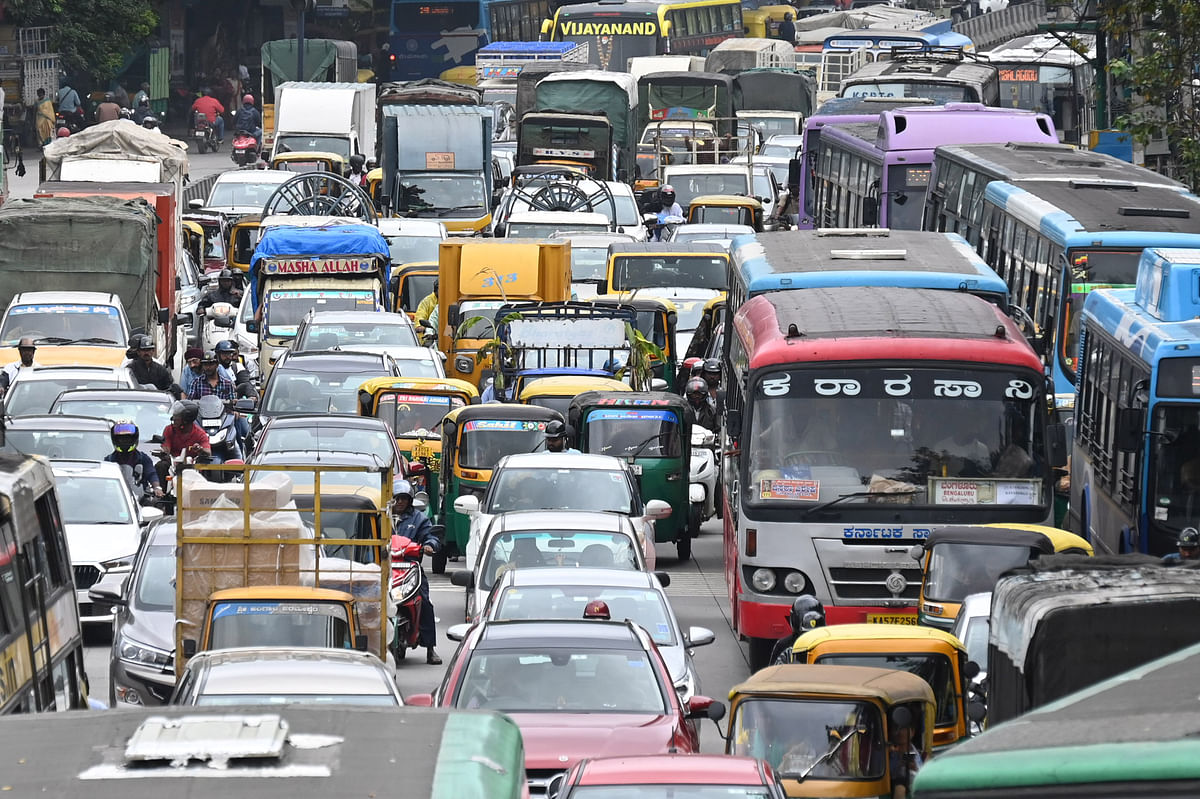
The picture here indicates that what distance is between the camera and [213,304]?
31484mm

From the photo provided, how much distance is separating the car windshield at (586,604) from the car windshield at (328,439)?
6.49m

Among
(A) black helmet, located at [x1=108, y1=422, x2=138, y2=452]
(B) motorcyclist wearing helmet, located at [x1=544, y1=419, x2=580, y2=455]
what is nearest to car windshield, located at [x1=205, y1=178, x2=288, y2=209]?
(B) motorcyclist wearing helmet, located at [x1=544, y1=419, x2=580, y2=455]

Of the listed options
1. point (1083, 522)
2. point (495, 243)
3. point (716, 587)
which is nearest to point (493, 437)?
point (716, 587)

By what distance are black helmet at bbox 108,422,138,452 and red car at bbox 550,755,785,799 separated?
1108cm

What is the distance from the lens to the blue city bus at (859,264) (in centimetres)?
1980

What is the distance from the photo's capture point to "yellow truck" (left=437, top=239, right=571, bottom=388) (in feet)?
94.4

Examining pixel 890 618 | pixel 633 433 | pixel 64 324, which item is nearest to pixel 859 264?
pixel 633 433

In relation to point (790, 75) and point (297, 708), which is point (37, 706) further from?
point (790, 75)

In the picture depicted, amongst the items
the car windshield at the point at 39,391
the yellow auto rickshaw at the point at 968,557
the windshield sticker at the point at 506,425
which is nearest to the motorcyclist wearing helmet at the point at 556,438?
the windshield sticker at the point at 506,425

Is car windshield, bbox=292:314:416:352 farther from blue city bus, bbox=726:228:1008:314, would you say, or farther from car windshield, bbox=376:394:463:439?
blue city bus, bbox=726:228:1008:314

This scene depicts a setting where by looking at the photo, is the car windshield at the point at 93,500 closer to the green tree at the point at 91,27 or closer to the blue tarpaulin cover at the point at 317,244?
the blue tarpaulin cover at the point at 317,244

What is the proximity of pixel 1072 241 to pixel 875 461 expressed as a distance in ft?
21.4

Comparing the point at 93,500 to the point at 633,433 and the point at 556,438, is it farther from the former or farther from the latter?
the point at 633,433

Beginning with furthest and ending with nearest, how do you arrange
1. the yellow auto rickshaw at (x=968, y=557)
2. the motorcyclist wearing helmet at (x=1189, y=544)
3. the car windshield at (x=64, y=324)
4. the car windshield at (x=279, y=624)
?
the car windshield at (x=64, y=324), the yellow auto rickshaw at (x=968, y=557), the motorcyclist wearing helmet at (x=1189, y=544), the car windshield at (x=279, y=624)
